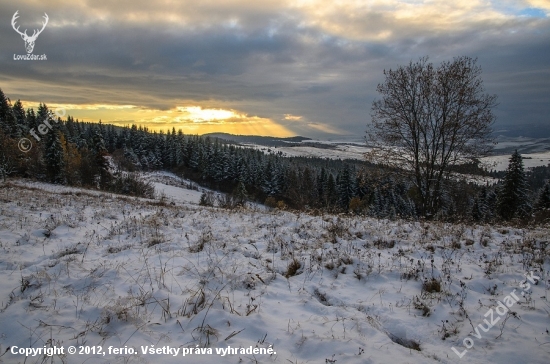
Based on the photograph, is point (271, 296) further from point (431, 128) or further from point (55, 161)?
point (55, 161)

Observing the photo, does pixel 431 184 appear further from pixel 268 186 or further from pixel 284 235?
pixel 268 186

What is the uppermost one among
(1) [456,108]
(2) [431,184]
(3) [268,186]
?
(1) [456,108]

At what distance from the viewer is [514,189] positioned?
3388 centimetres

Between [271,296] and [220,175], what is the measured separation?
10099 cm

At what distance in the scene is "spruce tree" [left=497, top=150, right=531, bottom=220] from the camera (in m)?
33.5

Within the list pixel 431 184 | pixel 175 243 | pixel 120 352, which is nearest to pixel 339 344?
pixel 120 352

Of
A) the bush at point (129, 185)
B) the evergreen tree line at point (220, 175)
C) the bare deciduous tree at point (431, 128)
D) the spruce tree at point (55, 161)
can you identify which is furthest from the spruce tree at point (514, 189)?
the spruce tree at point (55, 161)

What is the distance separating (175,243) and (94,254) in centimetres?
177

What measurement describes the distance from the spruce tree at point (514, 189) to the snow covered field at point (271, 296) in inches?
1333

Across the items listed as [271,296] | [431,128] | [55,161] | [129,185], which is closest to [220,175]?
[129,185]

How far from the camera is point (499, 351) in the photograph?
349 centimetres

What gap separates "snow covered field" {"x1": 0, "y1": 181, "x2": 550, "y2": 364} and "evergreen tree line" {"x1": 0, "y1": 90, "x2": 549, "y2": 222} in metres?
6.56

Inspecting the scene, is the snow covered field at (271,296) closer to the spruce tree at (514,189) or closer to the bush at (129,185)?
the spruce tree at (514,189)

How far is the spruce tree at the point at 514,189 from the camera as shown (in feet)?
110
